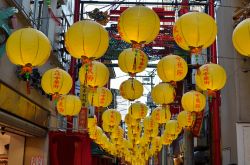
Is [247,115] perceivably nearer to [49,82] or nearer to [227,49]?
[227,49]

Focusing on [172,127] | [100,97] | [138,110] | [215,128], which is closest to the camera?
[100,97]

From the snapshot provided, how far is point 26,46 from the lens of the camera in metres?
7.54

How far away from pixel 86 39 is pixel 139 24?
3.16ft

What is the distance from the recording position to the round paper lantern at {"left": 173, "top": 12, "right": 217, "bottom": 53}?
711 centimetres

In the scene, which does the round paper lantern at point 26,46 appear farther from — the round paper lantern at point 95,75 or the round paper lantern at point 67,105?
the round paper lantern at point 67,105

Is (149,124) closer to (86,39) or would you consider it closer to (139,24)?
(86,39)

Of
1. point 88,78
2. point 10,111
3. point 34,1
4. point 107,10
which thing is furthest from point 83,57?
point 107,10

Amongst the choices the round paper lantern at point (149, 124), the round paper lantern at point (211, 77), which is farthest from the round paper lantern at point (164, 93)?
the round paper lantern at point (149, 124)

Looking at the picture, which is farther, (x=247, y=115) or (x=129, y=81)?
(x=247, y=115)

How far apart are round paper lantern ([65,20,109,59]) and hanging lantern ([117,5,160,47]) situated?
1.30ft

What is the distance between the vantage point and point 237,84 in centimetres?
1269

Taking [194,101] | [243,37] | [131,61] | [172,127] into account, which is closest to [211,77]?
[194,101]

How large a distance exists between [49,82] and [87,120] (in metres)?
6.66

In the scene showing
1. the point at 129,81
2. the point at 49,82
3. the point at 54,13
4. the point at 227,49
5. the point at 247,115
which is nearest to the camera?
the point at 49,82
